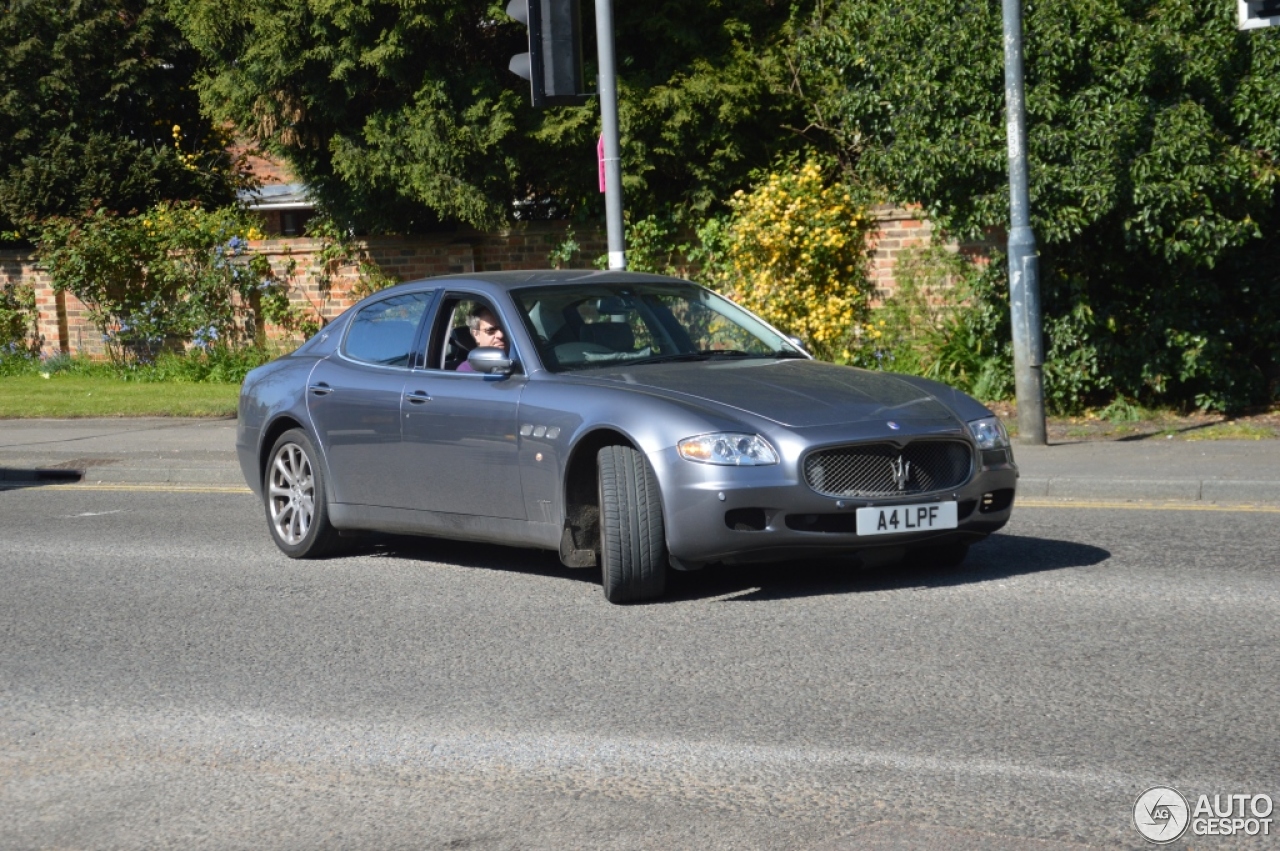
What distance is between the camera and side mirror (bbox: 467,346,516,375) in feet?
26.8

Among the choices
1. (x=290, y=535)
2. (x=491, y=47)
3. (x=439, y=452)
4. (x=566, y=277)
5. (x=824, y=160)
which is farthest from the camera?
(x=491, y=47)

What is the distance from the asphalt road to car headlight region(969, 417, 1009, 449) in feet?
2.15

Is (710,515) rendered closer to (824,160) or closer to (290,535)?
(290,535)

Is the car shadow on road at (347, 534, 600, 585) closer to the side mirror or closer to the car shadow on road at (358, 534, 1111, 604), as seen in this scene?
the car shadow on road at (358, 534, 1111, 604)

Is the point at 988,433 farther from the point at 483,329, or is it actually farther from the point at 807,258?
the point at 807,258

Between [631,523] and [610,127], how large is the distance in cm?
692

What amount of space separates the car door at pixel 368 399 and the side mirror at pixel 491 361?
2.55 feet

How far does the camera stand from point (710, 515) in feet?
23.6

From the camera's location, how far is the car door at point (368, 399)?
8859 mm

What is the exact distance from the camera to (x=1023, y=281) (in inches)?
510

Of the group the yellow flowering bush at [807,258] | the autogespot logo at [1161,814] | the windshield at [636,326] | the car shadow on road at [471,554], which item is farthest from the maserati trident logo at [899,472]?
the yellow flowering bush at [807,258]

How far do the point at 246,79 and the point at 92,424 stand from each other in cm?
436

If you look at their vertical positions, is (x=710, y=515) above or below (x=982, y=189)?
below

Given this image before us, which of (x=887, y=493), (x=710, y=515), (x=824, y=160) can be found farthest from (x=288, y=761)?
(x=824, y=160)
